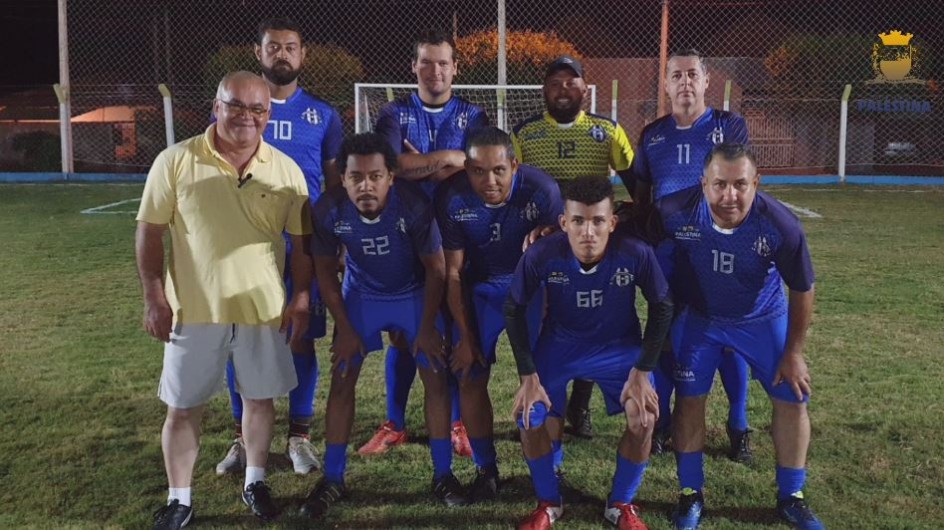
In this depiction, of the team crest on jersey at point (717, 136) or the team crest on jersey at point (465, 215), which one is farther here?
the team crest on jersey at point (717, 136)

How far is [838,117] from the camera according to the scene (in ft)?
61.1

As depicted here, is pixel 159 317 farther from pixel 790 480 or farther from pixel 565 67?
pixel 790 480

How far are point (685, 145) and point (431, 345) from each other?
151 centimetres

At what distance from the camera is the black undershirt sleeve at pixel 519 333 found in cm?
349

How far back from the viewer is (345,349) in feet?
12.6

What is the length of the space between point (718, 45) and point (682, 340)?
1870 centimetres

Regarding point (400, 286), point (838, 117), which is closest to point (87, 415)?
point (400, 286)

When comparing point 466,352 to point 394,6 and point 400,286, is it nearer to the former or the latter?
point 400,286

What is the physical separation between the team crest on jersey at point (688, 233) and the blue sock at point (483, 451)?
123 cm

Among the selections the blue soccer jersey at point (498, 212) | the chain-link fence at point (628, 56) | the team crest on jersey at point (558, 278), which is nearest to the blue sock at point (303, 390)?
the blue soccer jersey at point (498, 212)

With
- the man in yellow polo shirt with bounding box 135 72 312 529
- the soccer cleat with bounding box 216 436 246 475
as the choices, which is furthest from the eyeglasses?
the soccer cleat with bounding box 216 436 246 475

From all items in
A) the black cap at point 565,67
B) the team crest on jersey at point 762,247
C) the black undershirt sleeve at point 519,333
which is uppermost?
the black cap at point 565,67

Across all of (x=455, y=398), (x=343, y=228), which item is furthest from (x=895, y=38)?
(x=343, y=228)

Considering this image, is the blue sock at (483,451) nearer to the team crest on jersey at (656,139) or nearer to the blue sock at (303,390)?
the blue sock at (303,390)
